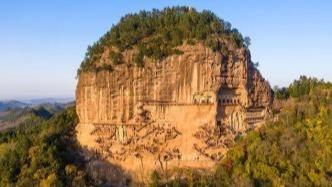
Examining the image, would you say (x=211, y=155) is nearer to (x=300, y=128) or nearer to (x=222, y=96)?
(x=222, y=96)

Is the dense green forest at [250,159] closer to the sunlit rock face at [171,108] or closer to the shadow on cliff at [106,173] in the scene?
the shadow on cliff at [106,173]

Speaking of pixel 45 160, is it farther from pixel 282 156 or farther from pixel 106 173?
pixel 282 156

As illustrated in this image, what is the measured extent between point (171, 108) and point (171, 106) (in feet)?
0.39

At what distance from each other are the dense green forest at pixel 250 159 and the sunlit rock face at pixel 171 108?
3.76 feet

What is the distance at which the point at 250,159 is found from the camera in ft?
99.5

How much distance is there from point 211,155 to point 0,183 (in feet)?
40.6

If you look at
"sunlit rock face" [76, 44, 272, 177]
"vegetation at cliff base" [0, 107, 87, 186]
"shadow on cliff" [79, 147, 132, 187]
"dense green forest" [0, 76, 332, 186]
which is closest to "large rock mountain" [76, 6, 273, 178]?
"sunlit rock face" [76, 44, 272, 177]

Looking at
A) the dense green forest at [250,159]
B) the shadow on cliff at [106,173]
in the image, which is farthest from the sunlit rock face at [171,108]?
the dense green forest at [250,159]

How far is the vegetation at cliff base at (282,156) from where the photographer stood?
95.1 ft

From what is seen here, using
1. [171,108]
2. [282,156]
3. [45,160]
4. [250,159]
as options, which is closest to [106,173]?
[45,160]

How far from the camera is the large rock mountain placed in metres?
31.0

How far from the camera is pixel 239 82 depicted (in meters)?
31.5

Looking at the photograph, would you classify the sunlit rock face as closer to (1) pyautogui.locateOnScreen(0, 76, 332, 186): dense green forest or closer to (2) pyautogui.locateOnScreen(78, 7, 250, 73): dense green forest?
(2) pyautogui.locateOnScreen(78, 7, 250, 73): dense green forest

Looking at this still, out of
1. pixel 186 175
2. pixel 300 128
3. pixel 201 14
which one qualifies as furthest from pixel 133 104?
pixel 300 128
